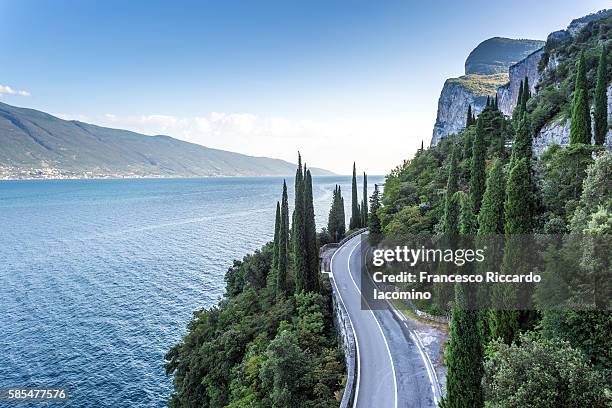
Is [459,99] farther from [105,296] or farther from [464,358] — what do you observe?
[464,358]

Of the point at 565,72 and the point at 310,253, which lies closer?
the point at 310,253

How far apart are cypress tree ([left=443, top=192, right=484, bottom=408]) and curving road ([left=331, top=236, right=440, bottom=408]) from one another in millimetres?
4440

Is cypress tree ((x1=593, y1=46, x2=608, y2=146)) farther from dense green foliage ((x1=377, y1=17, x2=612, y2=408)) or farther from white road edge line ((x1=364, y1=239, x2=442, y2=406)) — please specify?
white road edge line ((x1=364, y1=239, x2=442, y2=406))

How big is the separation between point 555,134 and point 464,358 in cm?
3158

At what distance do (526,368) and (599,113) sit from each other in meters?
29.9

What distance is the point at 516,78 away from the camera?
104562 millimetres

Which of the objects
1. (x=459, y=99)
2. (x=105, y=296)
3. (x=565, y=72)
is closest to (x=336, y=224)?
(x=105, y=296)

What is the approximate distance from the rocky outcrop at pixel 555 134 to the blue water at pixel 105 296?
45390 mm

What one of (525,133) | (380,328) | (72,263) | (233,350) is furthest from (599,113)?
(72,263)

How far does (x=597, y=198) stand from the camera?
19156 millimetres

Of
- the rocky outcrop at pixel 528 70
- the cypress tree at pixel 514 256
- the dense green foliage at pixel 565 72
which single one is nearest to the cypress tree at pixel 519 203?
the cypress tree at pixel 514 256

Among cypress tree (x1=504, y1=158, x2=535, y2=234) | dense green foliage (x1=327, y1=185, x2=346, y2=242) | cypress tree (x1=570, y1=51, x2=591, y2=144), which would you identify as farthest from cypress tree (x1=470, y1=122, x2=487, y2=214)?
dense green foliage (x1=327, y1=185, x2=346, y2=242)

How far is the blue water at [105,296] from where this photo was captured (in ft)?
116

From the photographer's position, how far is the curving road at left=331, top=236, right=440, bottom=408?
20641mm
